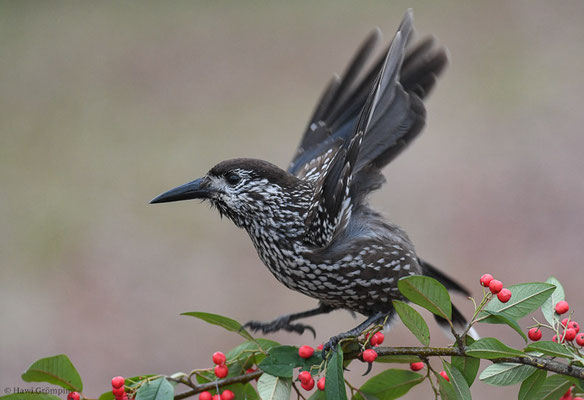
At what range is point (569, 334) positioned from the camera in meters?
2.29

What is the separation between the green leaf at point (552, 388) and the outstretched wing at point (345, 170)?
111 cm

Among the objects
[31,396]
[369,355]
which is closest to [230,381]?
[369,355]

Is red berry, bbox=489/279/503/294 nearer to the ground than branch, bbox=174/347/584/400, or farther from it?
farther from it

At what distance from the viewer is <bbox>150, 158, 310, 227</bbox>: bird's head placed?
10.0ft

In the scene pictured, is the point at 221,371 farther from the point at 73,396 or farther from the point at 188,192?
the point at 188,192

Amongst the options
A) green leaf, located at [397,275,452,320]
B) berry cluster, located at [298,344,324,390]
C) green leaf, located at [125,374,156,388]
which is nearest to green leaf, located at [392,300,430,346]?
green leaf, located at [397,275,452,320]

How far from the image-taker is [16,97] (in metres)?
8.99

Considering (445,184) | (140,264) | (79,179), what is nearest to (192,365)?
(140,264)

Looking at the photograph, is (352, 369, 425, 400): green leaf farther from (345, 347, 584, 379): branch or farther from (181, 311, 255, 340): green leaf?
(181, 311, 255, 340): green leaf

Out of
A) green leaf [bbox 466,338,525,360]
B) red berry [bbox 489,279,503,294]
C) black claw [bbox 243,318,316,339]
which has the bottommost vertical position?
black claw [bbox 243,318,316,339]

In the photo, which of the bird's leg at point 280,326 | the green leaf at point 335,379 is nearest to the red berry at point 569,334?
the green leaf at point 335,379

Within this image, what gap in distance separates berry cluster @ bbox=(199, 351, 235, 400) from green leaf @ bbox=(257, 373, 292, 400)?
13 centimetres

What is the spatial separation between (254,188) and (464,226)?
4.64m

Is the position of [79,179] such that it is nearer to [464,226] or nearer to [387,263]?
[464,226]
